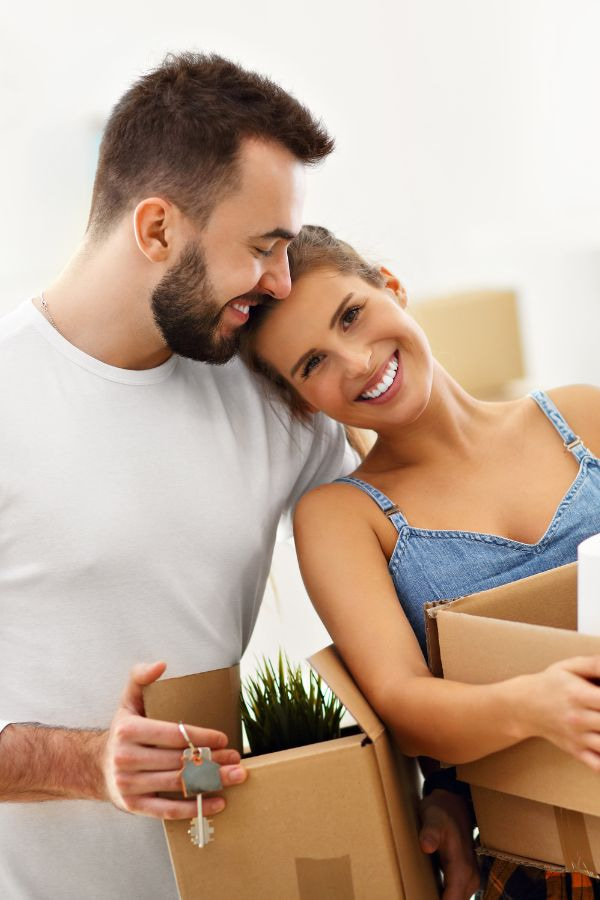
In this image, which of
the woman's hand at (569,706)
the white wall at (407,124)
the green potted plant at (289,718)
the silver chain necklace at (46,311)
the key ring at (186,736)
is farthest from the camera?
the white wall at (407,124)

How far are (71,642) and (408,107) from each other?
2.22 meters

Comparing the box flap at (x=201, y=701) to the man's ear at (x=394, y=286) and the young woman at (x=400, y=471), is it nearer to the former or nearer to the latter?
the young woman at (x=400, y=471)

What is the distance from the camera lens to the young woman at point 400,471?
1259 mm

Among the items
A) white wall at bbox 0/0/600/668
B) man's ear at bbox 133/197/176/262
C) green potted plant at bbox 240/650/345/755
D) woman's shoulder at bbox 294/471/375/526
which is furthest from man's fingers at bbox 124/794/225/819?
white wall at bbox 0/0/600/668

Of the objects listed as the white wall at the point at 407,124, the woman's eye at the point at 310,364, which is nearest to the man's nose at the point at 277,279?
the woman's eye at the point at 310,364

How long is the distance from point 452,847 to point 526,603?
0.32 m

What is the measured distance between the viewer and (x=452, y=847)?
1110mm

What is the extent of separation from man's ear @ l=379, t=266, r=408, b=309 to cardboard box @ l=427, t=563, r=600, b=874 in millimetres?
616

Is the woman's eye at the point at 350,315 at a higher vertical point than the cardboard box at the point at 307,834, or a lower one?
higher

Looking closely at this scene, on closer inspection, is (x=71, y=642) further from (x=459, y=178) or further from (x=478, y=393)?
(x=459, y=178)

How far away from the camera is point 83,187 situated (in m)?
2.61

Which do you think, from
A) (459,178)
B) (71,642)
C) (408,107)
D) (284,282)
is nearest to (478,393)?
(459,178)

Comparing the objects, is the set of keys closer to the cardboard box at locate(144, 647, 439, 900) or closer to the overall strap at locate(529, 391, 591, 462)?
the cardboard box at locate(144, 647, 439, 900)

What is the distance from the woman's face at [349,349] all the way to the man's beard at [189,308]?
0.28 ft
